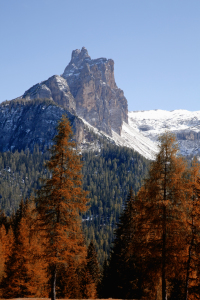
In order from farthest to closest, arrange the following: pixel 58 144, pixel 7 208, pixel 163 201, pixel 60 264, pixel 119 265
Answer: pixel 7 208 < pixel 119 265 < pixel 58 144 < pixel 60 264 < pixel 163 201

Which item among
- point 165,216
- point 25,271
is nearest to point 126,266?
point 25,271

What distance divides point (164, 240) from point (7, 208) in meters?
169

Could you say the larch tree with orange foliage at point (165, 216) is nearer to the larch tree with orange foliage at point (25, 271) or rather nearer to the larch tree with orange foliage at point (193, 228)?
the larch tree with orange foliage at point (193, 228)

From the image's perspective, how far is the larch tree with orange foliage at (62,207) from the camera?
65.6 ft

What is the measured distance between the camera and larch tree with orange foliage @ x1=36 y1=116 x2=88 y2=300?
20.0m

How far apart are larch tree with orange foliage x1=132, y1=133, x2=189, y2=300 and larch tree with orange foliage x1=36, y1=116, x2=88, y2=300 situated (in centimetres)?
430

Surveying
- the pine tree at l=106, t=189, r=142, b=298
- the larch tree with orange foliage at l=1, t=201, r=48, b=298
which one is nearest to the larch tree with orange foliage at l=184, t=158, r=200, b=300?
the pine tree at l=106, t=189, r=142, b=298

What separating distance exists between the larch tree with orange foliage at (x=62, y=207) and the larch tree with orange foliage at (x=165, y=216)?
14.1 ft

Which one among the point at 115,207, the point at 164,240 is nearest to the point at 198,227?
the point at 164,240

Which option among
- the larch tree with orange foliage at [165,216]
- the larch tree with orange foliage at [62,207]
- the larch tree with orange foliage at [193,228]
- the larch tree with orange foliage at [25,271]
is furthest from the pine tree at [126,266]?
the larch tree with orange foliage at [25,271]

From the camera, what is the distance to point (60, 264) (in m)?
20.2

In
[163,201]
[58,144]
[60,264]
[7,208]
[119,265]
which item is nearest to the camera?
[163,201]

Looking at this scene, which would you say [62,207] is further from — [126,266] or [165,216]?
[126,266]

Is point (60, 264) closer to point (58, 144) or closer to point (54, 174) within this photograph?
point (54, 174)
